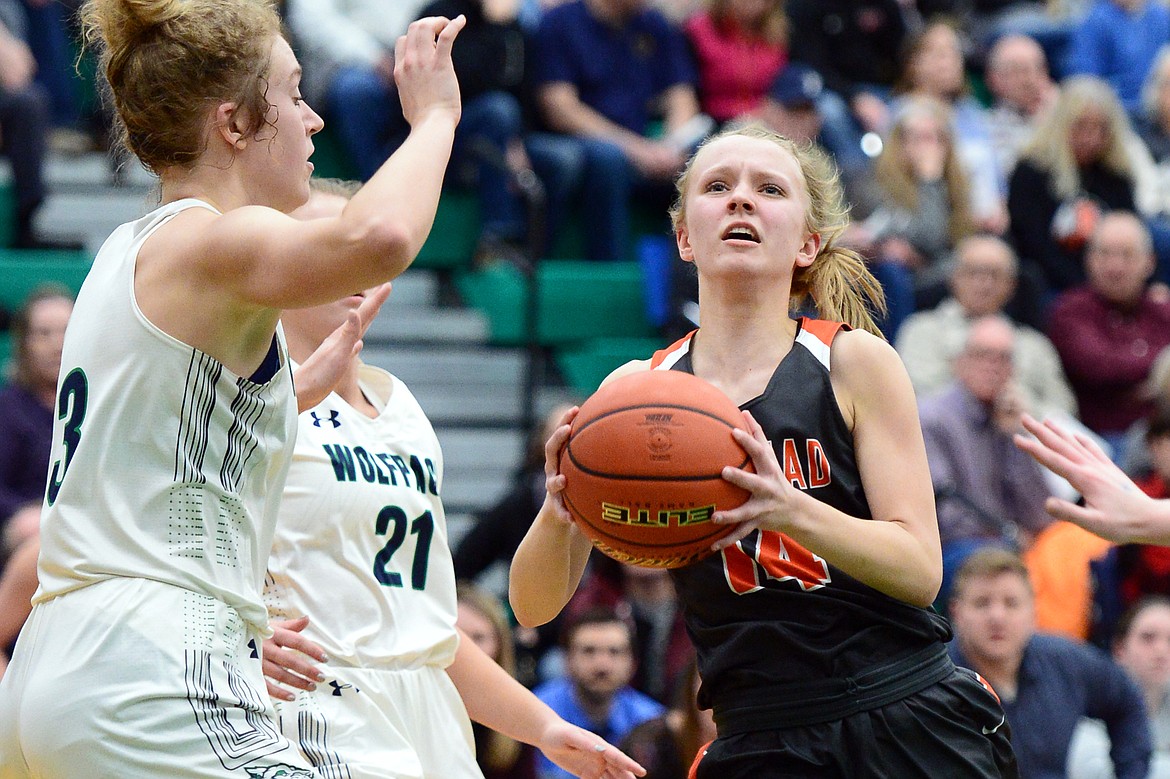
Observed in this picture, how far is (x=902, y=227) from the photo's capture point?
9.70 m

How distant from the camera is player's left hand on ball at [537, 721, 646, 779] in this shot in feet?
12.4

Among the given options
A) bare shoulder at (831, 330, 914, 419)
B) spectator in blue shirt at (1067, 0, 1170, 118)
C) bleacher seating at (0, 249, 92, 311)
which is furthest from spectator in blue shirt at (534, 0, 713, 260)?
bare shoulder at (831, 330, 914, 419)

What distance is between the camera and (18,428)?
7.12 m

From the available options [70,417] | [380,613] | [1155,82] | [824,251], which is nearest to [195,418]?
[70,417]

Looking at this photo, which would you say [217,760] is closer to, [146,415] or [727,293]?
[146,415]

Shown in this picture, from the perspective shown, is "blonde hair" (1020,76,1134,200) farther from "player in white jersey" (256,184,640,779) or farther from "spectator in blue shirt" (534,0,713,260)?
"player in white jersey" (256,184,640,779)

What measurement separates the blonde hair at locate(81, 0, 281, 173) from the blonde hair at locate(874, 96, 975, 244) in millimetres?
7127

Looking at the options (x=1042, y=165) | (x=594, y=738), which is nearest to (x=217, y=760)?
(x=594, y=738)

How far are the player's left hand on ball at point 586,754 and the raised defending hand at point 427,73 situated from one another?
1592mm

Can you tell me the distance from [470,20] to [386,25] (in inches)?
40.3

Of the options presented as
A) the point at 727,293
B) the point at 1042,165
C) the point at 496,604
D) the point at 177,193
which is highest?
the point at 1042,165

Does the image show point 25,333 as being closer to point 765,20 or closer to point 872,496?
point 872,496

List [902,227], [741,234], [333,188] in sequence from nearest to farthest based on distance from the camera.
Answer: [741,234], [333,188], [902,227]

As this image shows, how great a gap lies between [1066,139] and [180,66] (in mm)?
8223
